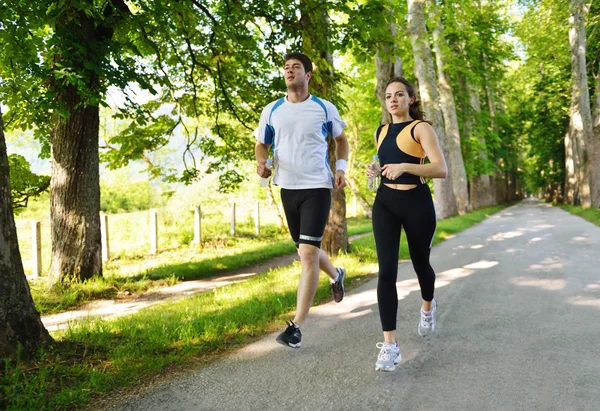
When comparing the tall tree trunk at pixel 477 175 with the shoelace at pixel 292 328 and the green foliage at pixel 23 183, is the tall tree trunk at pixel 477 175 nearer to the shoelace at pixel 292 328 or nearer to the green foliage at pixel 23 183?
the green foliage at pixel 23 183

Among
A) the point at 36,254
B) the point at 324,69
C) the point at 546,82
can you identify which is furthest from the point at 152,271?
the point at 546,82

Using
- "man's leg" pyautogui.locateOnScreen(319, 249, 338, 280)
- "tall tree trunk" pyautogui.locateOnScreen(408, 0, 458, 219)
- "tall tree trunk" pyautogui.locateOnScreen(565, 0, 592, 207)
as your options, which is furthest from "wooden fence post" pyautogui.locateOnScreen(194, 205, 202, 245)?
"tall tree trunk" pyautogui.locateOnScreen(565, 0, 592, 207)

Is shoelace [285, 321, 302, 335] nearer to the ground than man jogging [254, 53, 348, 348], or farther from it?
nearer to the ground

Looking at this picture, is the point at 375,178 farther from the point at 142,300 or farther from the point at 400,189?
the point at 142,300

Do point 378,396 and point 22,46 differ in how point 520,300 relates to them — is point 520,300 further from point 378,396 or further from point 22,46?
point 22,46

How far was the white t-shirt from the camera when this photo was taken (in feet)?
13.5

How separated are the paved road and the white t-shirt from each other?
1402mm

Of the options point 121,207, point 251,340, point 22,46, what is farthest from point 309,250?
point 121,207

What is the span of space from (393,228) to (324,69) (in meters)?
4.80

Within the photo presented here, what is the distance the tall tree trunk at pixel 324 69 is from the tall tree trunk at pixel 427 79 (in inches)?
336

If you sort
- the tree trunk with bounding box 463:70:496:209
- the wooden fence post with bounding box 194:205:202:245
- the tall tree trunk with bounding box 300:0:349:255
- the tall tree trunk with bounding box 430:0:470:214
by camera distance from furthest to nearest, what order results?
the tree trunk with bounding box 463:70:496:209, the tall tree trunk with bounding box 430:0:470:214, the wooden fence post with bounding box 194:205:202:245, the tall tree trunk with bounding box 300:0:349:255

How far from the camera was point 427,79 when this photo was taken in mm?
17859

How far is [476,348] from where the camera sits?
3.80 m

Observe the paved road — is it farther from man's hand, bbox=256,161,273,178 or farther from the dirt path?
the dirt path
